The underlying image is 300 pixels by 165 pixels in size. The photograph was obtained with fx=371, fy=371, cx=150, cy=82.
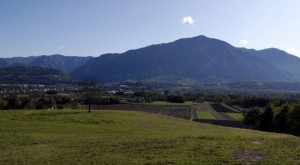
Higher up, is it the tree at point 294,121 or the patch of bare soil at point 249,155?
the patch of bare soil at point 249,155

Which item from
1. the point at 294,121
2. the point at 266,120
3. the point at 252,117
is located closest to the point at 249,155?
the point at 294,121

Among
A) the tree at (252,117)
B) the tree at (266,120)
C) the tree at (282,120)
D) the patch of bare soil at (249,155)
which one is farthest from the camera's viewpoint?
the tree at (252,117)

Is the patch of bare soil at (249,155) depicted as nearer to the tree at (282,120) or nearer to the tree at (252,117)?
the tree at (282,120)

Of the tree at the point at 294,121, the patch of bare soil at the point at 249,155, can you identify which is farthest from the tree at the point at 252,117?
the patch of bare soil at the point at 249,155

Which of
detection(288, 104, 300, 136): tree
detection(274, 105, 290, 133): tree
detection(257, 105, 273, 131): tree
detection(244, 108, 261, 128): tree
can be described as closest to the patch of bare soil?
detection(288, 104, 300, 136): tree

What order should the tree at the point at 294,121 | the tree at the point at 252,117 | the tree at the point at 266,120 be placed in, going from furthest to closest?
the tree at the point at 252,117 < the tree at the point at 266,120 < the tree at the point at 294,121

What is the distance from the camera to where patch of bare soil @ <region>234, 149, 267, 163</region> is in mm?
23578

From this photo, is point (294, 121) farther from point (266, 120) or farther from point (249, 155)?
point (249, 155)

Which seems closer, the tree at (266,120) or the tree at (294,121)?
the tree at (294,121)

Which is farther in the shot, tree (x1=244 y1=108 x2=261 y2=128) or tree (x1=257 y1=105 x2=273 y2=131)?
tree (x1=244 y1=108 x2=261 y2=128)

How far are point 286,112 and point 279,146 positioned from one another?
57.2 metres

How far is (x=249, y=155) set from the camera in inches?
987

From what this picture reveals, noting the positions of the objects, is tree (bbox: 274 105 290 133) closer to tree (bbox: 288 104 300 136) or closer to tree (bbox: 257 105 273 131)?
tree (bbox: 288 104 300 136)

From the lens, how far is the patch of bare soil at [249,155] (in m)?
23.6
